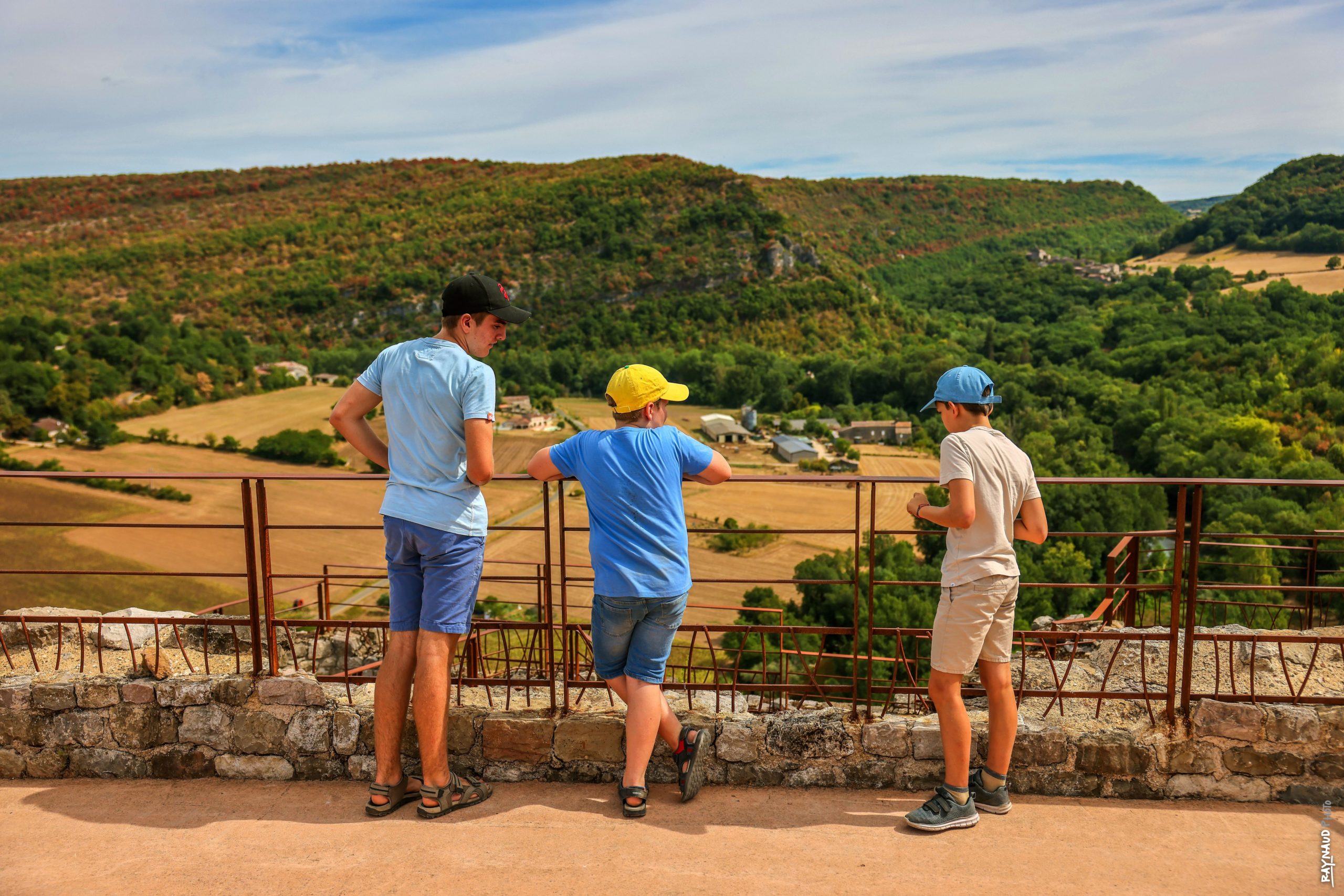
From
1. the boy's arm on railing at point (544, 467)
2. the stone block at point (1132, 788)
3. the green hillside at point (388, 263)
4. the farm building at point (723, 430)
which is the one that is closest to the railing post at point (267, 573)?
the boy's arm on railing at point (544, 467)

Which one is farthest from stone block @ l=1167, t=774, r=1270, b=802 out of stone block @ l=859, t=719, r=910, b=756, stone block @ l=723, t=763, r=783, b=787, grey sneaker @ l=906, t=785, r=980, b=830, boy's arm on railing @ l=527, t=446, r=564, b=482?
boy's arm on railing @ l=527, t=446, r=564, b=482

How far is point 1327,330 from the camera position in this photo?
60844 millimetres

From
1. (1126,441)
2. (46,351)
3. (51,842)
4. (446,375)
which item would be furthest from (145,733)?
(46,351)

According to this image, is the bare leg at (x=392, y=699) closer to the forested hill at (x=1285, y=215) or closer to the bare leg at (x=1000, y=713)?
the bare leg at (x=1000, y=713)

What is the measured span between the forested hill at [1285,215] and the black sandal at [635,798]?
3900 inches

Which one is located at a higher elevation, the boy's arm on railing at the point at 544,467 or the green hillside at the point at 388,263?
the green hillside at the point at 388,263

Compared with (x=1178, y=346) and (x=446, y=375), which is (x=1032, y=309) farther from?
(x=446, y=375)

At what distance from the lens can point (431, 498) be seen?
265 cm

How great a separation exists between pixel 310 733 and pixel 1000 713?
7.60 feet

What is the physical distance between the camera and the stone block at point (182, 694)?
3.16 metres

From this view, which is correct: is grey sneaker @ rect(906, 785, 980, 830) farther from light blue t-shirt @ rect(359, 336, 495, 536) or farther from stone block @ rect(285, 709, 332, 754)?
stone block @ rect(285, 709, 332, 754)

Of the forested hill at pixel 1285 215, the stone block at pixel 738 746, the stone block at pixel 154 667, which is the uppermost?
the forested hill at pixel 1285 215

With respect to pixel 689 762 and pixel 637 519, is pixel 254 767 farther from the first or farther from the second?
pixel 637 519

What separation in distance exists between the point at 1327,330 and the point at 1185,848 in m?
73.3
